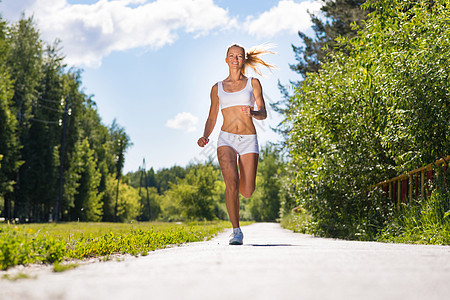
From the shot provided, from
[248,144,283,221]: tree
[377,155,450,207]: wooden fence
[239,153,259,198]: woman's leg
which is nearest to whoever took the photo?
[239,153,259,198]: woman's leg

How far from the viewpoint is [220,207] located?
84062mm

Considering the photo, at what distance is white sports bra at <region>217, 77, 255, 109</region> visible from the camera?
20.7 feet

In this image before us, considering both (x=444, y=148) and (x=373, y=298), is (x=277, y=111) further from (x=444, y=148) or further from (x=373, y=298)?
(x=373, y=298)

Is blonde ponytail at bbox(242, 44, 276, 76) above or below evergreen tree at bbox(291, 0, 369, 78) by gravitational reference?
below

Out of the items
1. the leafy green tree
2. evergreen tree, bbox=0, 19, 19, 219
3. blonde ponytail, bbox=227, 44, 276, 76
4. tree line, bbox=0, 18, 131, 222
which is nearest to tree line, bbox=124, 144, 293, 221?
the leafy green tree

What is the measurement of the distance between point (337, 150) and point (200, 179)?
3162 centimetres

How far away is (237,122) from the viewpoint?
6281 mm

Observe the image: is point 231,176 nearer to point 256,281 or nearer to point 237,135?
point 237,135

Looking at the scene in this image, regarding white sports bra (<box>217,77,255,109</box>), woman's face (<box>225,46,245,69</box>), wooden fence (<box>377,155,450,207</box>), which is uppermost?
woman's face (<box>225,46,245,69</box>)

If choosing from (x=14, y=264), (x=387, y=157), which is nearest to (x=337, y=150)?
(x=387, y=157)

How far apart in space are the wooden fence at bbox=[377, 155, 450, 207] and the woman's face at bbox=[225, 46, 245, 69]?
377 cm

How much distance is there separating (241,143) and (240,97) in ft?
2.13

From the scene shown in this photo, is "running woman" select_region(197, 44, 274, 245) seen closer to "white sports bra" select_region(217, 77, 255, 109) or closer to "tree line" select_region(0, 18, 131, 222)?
"white sports bra" select_region(217, 77, 255, 109)

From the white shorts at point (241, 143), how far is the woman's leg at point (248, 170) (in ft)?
0.23
